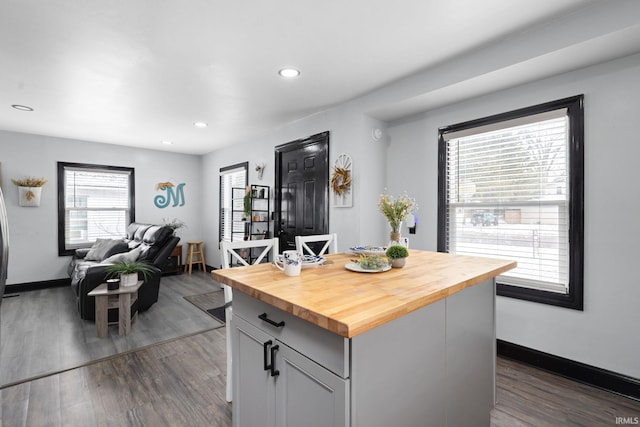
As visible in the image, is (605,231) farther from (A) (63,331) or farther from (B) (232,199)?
(A) (63,331)

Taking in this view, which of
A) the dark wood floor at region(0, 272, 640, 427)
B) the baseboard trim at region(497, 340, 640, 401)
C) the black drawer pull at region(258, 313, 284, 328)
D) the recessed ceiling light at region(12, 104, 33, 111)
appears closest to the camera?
the black drawer pull at region(258, 313, 284, 328)

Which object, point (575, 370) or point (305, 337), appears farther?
point (575, 370)

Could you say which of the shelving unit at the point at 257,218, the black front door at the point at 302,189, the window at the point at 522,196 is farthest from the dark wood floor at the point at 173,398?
the shelving unit at the point at 257,218

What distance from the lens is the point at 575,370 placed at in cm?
234

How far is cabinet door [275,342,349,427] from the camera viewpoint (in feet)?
3.29

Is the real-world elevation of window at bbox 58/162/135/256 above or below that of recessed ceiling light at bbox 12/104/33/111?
below

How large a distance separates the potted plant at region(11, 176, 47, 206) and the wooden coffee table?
2954mm

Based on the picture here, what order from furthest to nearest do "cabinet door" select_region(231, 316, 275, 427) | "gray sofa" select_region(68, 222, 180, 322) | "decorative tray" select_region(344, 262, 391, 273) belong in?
"gray sofa" select_region(68, 222, 180, 322) < "decorative tray" select_region(344, 262, 391, 273) < "cabinet door" select_region(231, 316, 275, 427)

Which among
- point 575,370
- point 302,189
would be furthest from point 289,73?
point 575,370

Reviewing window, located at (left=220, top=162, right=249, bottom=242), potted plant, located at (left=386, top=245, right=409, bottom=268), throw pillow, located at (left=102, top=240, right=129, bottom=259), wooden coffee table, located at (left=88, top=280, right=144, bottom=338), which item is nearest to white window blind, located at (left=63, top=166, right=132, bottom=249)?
throw pillow, located at (left=102, top=240, right=129, bottom=259)

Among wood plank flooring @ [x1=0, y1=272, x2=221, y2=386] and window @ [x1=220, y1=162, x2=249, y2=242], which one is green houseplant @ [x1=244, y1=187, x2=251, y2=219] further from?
wood plank flooring @ [x1=0, y1=272, x2=221, y2=386]

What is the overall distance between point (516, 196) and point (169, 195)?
618 centimetres

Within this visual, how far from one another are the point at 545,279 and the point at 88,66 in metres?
4.29

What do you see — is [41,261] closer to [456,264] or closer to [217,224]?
[217,224]
